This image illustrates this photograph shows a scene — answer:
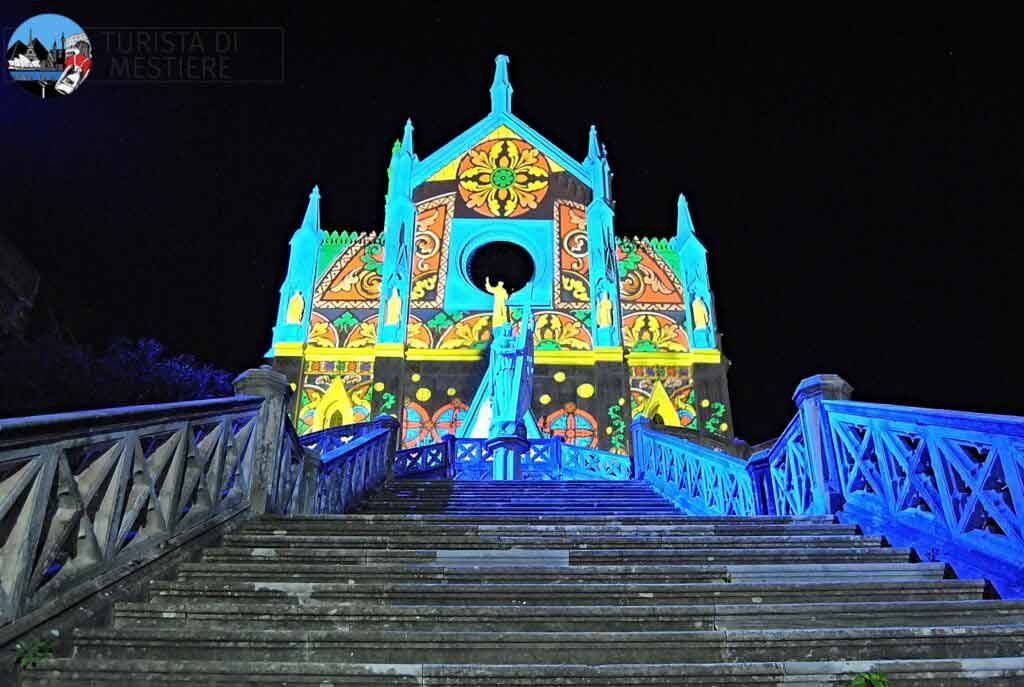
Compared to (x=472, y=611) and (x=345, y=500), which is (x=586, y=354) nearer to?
(x=345, y=500)

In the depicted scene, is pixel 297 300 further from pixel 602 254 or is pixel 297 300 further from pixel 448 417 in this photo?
pixel 602 254

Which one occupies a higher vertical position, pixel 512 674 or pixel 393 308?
pixel 393 308

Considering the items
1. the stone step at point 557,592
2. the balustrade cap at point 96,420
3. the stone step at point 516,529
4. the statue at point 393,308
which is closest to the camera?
the balustrade cap at point 96,420

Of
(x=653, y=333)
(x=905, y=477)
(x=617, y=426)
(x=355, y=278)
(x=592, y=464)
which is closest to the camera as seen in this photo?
(x=905, y=477)

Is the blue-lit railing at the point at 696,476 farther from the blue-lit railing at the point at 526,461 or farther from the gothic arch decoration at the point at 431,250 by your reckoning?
the gothic arch decoration at the point at 431,250

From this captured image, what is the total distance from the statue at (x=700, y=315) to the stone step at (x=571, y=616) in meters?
19.8

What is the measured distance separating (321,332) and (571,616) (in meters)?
20.4

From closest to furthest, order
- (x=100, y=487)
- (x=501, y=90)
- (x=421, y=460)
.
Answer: (x=100, y=487) < (x=421, y=460) < (x=501, y=90)

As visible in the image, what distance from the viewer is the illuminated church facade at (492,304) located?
2109cm

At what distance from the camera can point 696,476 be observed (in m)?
8.72

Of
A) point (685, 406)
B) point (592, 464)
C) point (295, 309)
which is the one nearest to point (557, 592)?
point (592, 464)

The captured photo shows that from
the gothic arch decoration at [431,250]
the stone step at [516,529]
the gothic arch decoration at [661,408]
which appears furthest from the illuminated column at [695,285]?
the stone step at [516,529]

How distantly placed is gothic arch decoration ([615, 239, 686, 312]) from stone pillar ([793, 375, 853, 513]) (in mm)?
17455

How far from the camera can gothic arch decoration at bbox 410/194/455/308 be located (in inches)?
908
